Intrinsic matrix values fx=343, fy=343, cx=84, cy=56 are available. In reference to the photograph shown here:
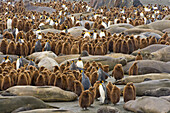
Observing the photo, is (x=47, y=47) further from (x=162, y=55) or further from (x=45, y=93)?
(x=45, y=93)

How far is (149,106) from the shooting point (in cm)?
675

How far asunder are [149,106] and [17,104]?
2.61m

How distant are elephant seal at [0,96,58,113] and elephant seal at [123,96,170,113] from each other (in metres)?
1.80

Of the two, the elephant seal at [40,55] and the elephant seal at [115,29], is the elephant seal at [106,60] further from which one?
the elephant seal at [115,29]

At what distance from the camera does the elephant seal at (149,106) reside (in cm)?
652

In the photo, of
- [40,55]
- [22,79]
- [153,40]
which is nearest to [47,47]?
[40,55]

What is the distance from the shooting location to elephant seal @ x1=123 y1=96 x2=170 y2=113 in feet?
21.4

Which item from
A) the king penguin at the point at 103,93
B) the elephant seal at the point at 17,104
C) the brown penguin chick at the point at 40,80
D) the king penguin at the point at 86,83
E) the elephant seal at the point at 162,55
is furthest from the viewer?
the elephant seal at the point at 162,55

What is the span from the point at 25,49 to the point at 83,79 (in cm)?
624

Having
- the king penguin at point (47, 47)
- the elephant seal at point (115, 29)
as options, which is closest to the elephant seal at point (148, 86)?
the king penguin at point (47, 47)

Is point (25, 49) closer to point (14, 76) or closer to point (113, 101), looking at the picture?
point (14, 76)

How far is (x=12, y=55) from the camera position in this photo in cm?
1371

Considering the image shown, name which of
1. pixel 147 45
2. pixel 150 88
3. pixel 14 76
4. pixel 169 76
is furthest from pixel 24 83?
pixel 147 45

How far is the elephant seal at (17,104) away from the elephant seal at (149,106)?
180cm
